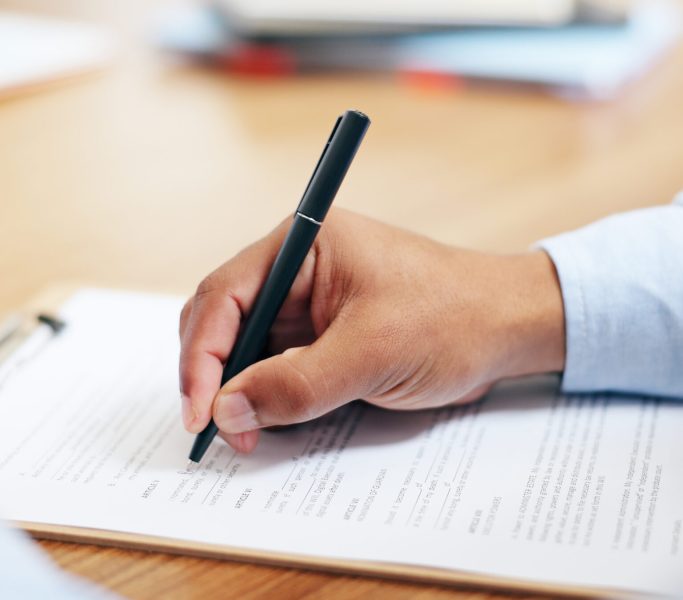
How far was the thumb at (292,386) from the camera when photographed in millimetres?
519

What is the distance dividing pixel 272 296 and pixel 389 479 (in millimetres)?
123

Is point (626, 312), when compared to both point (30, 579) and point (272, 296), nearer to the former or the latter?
point (272, 296)

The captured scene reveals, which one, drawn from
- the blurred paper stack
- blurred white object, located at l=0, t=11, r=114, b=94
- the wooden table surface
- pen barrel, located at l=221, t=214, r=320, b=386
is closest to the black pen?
pen barrel, located at l=221, t=214, r=320, b=386

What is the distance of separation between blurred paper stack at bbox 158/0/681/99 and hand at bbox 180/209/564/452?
1.99 feet

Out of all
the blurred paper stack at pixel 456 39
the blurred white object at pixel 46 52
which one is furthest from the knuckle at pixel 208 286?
the blurred white object at pixel 46 52

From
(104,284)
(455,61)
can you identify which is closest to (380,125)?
(455,61)

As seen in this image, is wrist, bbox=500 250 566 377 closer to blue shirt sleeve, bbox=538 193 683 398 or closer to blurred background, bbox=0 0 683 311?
blue shirt sleeve, bbox=538 193 683 398

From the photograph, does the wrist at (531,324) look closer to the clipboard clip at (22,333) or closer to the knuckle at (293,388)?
the knuckle at (293,388)

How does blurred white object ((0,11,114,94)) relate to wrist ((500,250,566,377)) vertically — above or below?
above

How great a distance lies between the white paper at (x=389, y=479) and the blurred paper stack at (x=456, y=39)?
648mm

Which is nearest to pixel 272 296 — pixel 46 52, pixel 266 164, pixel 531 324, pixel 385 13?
pixel 531 324

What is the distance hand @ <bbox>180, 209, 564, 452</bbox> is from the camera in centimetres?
53

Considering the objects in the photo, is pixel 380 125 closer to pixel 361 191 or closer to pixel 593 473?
pixel 361 191

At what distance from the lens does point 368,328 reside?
540 mm
